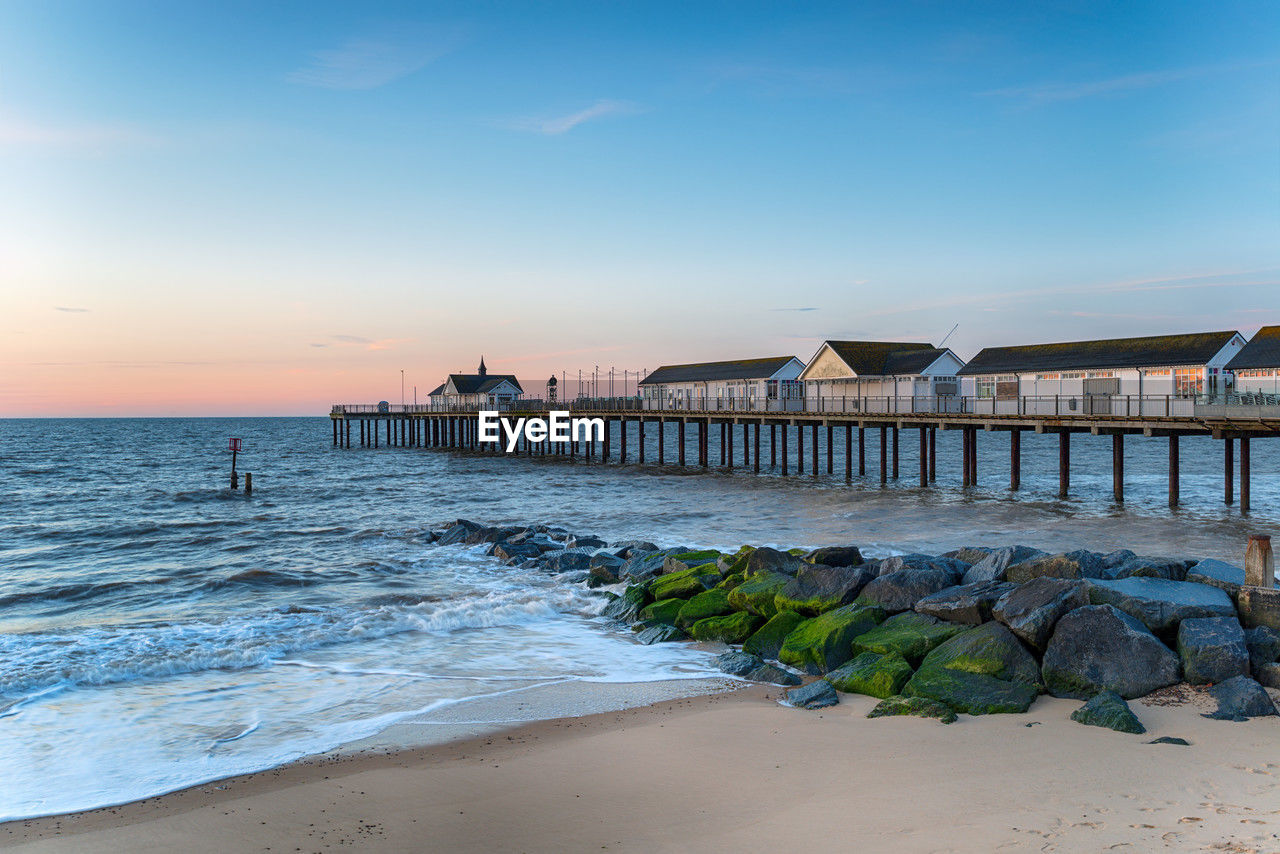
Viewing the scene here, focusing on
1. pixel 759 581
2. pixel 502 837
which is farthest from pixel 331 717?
pixel 759 581

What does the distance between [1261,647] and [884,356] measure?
1532 inches

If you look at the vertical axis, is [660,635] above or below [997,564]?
below

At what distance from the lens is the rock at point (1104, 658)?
32.1 ft

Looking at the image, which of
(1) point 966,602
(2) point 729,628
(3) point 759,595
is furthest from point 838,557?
(1) point 966,602

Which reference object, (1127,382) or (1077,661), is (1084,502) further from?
(1077,661)

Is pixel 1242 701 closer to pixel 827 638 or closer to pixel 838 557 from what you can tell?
pixel 827 638

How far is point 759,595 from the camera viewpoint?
1405 cm

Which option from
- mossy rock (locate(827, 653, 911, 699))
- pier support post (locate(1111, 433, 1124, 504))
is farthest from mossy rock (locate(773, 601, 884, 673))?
pier support post (locate(1111, 433, 1124, 504))

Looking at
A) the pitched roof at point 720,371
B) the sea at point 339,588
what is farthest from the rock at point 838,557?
the pitched roof at point 720,371

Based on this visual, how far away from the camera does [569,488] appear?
139 ft

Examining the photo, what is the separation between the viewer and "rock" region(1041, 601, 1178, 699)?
9.79 meters

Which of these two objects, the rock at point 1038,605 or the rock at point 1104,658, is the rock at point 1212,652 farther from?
the rock at point 1038,605

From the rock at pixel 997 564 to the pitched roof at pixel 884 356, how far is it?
30872mm

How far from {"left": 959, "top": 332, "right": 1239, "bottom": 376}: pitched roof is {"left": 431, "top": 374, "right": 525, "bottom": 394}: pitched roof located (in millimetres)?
45560
